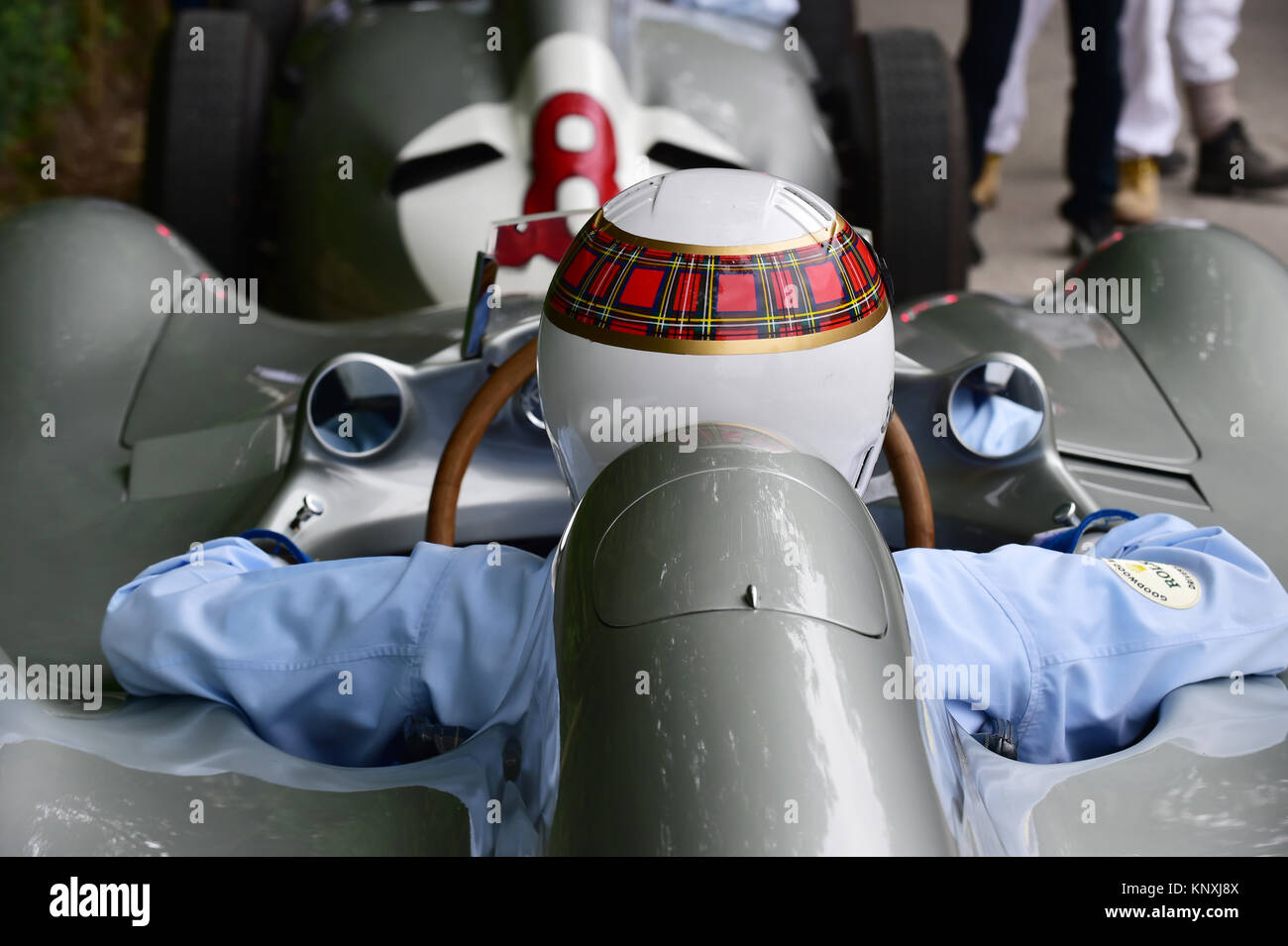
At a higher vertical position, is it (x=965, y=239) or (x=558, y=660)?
(x=558, y=660)

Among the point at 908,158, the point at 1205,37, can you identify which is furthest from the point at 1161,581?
the point at 1205,37

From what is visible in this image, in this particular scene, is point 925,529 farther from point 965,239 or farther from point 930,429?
point 965,239

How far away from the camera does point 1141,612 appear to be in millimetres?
1005

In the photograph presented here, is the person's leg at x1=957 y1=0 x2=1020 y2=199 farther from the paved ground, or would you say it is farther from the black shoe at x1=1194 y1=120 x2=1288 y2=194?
the black shoe at x1=1194 y1=120 x2=1288 y2=194

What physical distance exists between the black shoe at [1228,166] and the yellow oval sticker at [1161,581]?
3.49 m

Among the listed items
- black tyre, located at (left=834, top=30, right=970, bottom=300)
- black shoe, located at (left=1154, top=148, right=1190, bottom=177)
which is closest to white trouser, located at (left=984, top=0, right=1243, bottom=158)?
black shoe, located at (left=1154, top=148, right=1190, bottom=177)

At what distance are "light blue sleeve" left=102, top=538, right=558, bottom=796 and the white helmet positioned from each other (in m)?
0.13

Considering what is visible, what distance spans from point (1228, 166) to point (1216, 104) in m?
0.18

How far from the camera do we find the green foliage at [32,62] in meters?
4.37

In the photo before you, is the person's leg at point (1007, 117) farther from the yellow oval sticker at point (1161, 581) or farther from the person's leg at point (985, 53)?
the yellow oval sticker at point (1161, 581)

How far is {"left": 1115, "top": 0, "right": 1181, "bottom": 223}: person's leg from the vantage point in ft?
12.2

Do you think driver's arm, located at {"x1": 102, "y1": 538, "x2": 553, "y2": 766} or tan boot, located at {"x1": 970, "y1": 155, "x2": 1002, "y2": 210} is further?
tan boot, located at {"x1": 970, "y1": 155, "x2": 1002, "y2": 210}
